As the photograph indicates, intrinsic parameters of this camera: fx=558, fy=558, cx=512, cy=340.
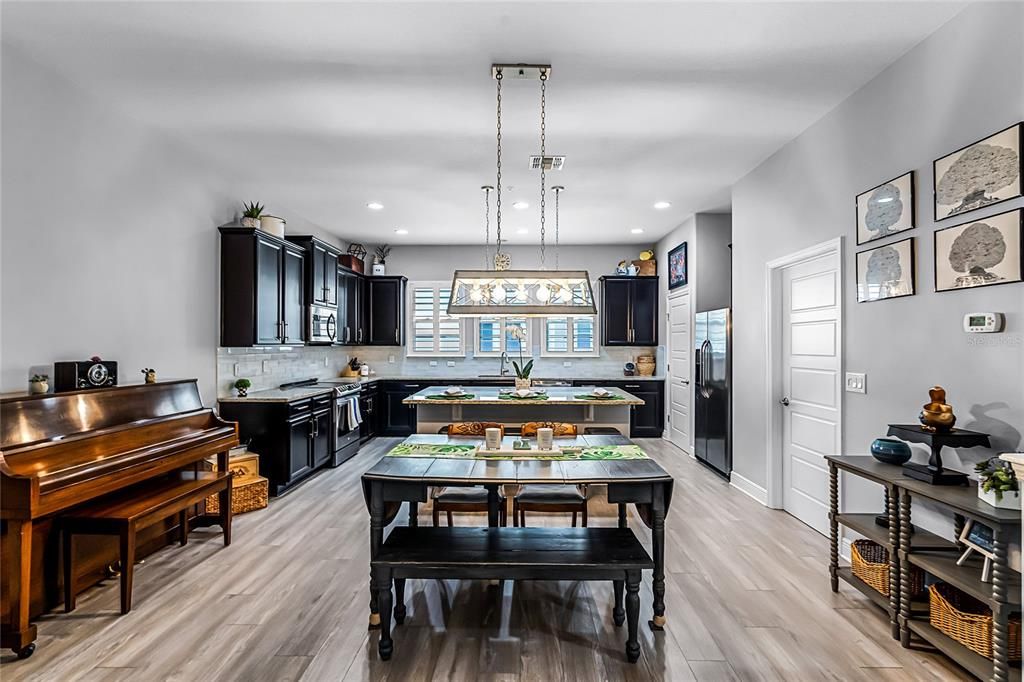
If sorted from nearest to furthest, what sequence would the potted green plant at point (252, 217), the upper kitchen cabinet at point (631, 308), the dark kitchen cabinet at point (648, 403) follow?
the potted green plant at point (252, 217)
the dark kitchen cabinet at point (648, 403)
the upper kitchen cabinet at point (631, 308)

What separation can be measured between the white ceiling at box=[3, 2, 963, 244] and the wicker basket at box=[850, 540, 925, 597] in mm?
2624

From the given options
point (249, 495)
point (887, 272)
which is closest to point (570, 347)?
point (249, 495)

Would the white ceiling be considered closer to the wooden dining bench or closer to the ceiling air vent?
the ceiling air vent

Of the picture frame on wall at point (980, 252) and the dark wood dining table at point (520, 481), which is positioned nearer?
the picture frame on wall at point (980, 252)

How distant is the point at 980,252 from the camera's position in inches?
97.8

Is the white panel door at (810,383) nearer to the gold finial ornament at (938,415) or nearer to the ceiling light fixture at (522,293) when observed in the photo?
the gold finial ornament at (938,415)

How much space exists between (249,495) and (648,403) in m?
5.38

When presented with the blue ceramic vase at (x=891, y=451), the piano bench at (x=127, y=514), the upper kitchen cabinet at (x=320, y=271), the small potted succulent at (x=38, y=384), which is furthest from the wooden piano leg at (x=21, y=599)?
the blue ceramic vase at (x=891, y=451)

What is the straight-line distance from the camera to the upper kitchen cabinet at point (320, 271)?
594 cm

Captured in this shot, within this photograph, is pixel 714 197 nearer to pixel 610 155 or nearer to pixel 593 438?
pixel 610 155

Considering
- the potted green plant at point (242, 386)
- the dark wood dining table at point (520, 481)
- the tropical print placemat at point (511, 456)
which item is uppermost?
the potted green plant at point (242, 386)

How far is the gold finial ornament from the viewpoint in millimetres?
2418

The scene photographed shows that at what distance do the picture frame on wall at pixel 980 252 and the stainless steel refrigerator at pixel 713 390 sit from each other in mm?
2775

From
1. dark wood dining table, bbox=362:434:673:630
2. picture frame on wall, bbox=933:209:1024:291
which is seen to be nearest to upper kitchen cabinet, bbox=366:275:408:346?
dark wood dining table, bbox=362:434:673:630
